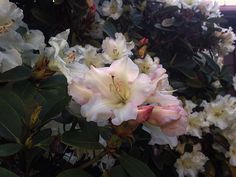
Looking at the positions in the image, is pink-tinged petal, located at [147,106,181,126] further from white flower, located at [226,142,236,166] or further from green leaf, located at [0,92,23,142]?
white flower, located at [226,142,236,166]

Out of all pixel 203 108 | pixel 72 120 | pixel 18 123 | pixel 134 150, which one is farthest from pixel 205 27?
pixel 18 123

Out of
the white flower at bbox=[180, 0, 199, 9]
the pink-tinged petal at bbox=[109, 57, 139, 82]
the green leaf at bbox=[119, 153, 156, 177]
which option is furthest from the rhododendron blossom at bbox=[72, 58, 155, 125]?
the white flower at bbox=[180, 0, 199, 9]

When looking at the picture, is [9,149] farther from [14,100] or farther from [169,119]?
[169,119]

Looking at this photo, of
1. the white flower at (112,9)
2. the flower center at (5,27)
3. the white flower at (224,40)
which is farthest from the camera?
the white flower at (224,40)

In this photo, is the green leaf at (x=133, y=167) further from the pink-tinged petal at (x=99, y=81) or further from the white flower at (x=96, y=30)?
the white flower at (x=96, y=30)

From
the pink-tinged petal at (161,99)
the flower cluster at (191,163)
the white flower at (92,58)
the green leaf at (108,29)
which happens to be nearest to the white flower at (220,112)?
the flower cluster at (191,163)

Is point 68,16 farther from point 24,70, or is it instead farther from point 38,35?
point 24,70

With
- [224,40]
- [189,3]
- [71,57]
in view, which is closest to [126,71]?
[71,57]
